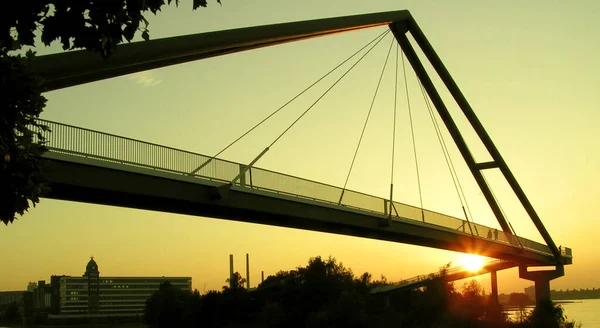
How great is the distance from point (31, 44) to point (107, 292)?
176m

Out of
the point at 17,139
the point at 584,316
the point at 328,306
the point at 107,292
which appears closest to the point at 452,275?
the point at 328,306

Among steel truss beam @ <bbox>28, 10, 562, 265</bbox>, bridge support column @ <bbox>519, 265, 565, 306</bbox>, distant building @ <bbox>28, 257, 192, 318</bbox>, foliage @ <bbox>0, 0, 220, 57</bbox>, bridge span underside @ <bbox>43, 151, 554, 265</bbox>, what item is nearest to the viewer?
foliage @ <bbox>0, 0, 220, 57</bbox>

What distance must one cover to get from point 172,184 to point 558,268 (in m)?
51.4

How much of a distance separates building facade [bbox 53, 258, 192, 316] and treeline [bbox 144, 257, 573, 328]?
282 ft

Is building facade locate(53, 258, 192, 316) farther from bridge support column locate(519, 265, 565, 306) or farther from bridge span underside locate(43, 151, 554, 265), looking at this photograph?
bridge span underside locate(43, 151, 554, 265)

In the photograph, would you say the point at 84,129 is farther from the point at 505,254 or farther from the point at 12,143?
the point at 505,254

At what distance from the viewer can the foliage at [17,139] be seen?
8398 mm

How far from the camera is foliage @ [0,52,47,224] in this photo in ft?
27.6

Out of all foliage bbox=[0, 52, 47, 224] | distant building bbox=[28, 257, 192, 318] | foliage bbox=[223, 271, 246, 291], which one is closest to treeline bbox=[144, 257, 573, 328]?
foliage bbox=[223, 271, 246, 291]

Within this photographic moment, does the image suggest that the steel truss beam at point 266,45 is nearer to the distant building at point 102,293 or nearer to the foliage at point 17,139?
the foliage at point 17,139

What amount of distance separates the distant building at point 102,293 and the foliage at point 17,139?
166m

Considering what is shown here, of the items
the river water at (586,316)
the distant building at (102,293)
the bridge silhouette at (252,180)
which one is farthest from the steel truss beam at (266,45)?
the distant building at (102,293)

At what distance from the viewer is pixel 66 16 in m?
7.31

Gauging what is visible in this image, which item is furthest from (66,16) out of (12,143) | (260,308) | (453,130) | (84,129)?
(260,308)
